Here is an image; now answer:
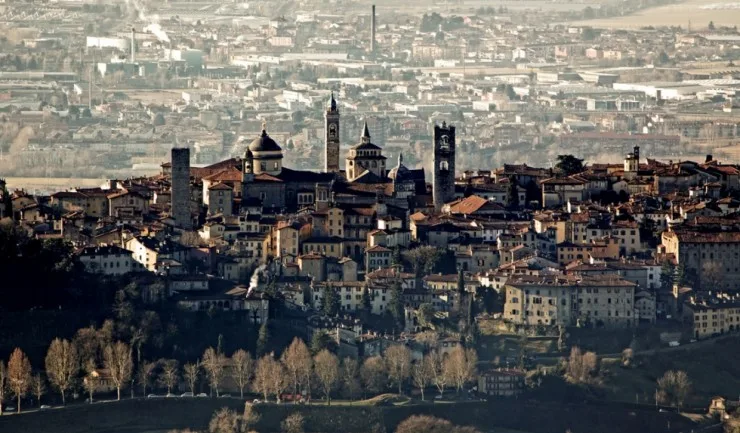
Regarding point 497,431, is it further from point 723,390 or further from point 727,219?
point 727,219

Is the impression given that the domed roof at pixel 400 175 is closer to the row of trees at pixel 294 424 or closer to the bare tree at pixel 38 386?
the row of trees at pixel 294 424

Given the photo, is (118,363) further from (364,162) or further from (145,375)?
Result: (364,162)

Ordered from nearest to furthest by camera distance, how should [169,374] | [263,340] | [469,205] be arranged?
[169,374] → [263,340] → [469,205]

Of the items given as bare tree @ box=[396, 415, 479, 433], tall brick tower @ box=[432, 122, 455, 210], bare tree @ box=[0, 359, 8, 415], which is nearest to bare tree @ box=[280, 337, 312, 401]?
bare tree @ box=[396, 415, 479, 433]

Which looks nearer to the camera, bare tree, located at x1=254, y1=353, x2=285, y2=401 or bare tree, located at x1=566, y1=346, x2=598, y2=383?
bare tree, located at x1=254, y1=353, x2=285, y2=401

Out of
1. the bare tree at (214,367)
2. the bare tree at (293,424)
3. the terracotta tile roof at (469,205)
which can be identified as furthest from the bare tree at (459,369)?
the terracotta tile roof at (469,205)

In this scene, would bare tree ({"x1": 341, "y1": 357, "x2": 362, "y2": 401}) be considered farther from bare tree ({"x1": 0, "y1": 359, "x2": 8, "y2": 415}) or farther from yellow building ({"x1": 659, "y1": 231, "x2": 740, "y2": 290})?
yellow building ({"x1": 659, "y1": 231, "x2": 740, "y2": 290})

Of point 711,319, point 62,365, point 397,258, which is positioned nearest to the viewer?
point 62,365

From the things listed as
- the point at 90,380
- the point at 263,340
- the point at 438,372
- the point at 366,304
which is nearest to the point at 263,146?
the point at 366,304
